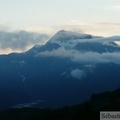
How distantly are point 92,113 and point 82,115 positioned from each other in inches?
75.5

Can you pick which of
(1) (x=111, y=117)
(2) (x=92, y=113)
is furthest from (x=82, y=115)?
(1) (x=111, y=117)

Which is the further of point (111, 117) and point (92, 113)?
point (92, 113)

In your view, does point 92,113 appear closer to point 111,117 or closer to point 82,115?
point 82,115

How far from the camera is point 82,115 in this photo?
86.5m

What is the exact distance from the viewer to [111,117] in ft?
203

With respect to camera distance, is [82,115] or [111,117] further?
[82,115]

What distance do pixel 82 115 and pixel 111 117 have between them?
2491cm

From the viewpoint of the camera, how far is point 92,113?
86.8m
